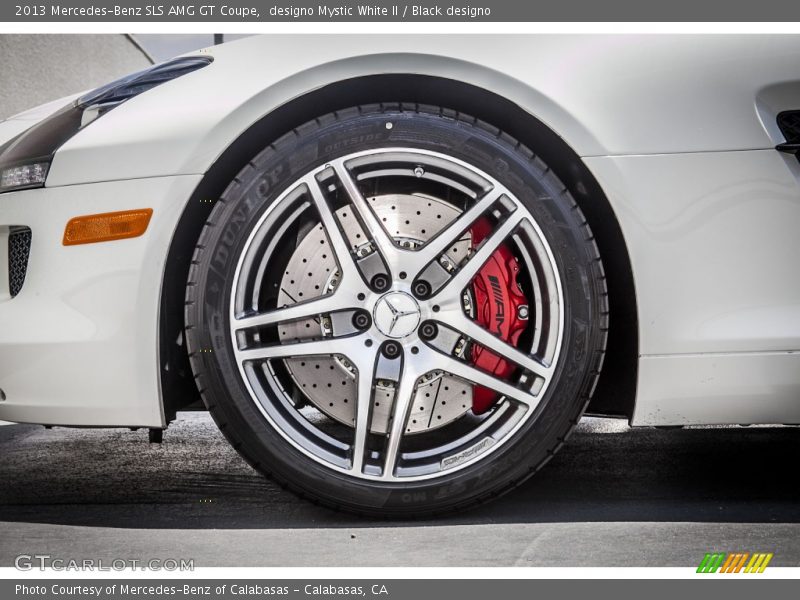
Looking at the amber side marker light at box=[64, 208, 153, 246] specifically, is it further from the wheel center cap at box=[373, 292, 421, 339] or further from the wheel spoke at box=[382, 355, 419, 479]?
the wheel spoke at box=[382, 355, 419, 479]

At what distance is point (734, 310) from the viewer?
1.50 m

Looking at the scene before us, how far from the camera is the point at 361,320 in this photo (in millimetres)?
1540

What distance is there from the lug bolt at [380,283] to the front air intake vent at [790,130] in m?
0.87

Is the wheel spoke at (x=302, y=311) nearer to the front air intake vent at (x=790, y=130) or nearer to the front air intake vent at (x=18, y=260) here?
the front air intake vent at (x=18, y=260)

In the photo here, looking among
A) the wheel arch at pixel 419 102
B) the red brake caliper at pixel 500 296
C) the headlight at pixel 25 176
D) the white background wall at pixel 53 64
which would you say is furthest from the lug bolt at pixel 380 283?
the white background wall at pixel 53 64

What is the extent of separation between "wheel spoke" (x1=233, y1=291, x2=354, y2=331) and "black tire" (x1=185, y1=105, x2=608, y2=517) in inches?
2.3

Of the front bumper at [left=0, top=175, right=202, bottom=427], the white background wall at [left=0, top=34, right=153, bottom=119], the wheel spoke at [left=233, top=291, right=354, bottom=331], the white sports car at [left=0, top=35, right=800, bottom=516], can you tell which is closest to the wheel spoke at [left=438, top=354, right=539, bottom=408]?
the white sports car at [left=0, top=35, right=800, bottom=516]

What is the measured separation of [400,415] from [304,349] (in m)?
0.25

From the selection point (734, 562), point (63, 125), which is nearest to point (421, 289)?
point (734, 562)

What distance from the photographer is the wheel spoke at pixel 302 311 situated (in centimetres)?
153

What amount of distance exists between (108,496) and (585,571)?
117 cm

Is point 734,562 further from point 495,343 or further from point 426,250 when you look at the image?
point 426,250

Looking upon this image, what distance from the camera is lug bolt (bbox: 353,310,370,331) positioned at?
5.02ft

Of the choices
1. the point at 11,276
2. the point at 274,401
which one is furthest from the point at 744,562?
the point at 11,276
